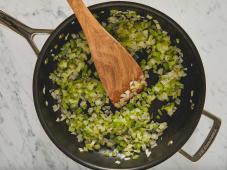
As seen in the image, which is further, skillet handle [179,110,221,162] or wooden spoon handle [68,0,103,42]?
skillet handle [179,110,221,162]

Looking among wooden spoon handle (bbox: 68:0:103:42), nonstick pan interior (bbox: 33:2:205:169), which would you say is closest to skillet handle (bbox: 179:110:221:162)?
nonstick pan interior (bbox: 33:2:205:169)

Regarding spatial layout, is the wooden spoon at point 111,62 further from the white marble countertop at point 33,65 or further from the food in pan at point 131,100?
the white marble countertop at point 33,65

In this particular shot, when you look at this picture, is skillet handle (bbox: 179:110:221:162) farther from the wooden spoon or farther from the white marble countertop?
the wooden spoon

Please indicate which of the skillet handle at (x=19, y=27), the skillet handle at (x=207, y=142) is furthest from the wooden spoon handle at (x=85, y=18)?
the skillet handle at (x=207, y=142)

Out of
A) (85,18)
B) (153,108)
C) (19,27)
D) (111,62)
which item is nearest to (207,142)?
(153,108)

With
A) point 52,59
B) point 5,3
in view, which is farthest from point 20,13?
point 52,59

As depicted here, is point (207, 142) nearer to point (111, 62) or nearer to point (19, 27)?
point (111, 62)

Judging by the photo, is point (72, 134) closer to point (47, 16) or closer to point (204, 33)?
point (47, 16)
